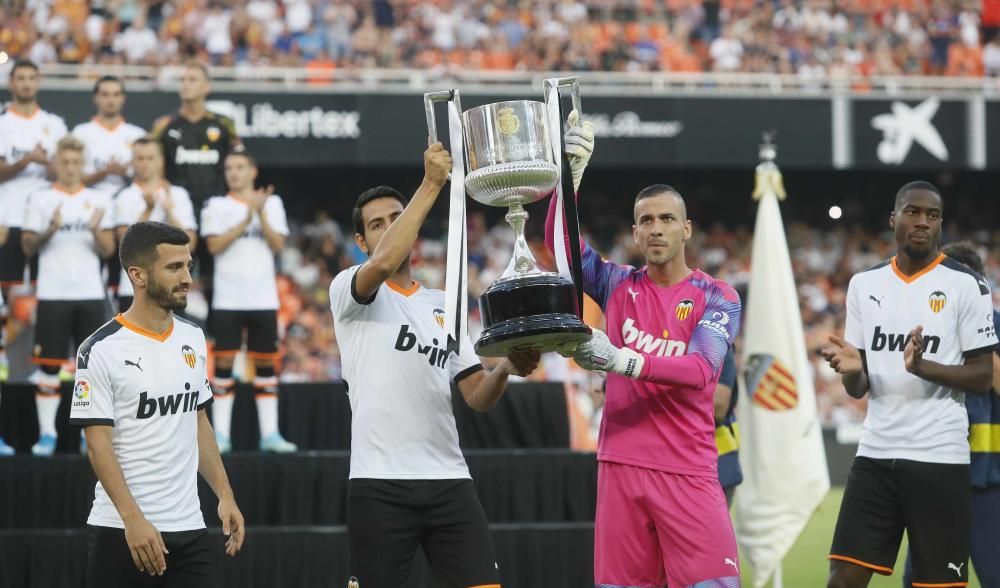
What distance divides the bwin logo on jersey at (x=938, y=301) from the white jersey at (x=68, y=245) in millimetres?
5572

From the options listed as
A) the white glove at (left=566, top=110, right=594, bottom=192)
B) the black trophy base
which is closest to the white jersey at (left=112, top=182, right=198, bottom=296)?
the white glove at (left=566, top=110, right=594, bottom=192)

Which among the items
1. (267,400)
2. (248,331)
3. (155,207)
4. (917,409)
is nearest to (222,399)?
(267,400)

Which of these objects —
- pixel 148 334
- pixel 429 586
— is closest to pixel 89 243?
pixel 429 586

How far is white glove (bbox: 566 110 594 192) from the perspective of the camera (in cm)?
497

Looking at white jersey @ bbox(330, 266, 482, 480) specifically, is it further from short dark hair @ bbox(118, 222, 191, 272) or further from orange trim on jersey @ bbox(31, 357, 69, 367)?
orange trim on jersey @ bbox(31, 357, 69, 367)

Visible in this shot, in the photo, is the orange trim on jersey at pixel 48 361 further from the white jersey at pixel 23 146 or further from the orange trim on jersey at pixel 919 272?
the orange trim on jersey at pixel 919 272

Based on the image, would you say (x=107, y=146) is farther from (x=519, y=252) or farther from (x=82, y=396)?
(x=519, y=252)

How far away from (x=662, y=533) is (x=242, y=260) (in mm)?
4679

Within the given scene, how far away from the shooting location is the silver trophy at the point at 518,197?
180 inches

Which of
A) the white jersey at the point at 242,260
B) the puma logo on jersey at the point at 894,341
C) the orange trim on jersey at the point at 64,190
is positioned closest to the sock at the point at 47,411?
the white jersey at the point at 242,260

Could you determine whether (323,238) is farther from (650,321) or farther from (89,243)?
(650,321)

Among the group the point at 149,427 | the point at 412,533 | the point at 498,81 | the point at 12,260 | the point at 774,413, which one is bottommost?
the point at 412,533

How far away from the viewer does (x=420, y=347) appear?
5.12 meters

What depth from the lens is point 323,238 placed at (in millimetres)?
19297
